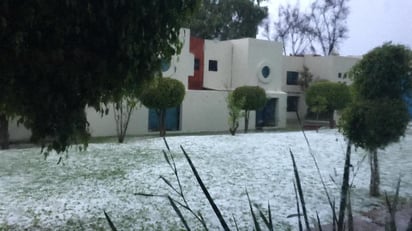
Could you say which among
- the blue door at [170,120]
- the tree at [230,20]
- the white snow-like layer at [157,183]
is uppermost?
the tree at [230,20]

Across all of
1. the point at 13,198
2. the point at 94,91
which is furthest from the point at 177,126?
the point at 94,91

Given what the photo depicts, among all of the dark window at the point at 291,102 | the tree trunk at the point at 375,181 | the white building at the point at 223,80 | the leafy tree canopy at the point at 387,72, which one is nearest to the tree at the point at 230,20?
the white building at the point at 223,80

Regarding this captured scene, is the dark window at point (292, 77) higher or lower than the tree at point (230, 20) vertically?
lower

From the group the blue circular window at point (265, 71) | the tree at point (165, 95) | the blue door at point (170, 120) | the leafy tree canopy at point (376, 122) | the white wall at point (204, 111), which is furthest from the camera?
the blue circular window at point (265, 71)

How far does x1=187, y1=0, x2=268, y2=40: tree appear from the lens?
3306cm

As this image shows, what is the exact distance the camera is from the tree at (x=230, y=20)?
33.1 meters

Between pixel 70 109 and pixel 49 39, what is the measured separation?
60cm

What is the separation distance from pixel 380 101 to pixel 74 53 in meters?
5.86

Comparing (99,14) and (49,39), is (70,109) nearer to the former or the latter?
(49,39)

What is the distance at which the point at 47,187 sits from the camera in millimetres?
7211

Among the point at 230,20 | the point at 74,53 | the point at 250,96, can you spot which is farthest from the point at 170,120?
the point at 74,53

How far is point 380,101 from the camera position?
7246 millimetres

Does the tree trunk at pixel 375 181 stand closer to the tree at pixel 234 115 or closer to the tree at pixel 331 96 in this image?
the tree at pixel 234 115

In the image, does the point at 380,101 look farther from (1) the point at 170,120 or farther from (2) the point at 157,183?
(1) the point at 170,120
